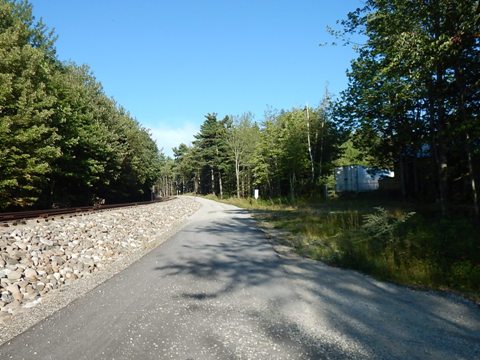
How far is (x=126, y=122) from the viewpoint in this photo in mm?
47125

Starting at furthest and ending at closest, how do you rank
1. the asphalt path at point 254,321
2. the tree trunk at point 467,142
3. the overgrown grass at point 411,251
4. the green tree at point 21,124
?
the green tree at point 21,124, the tree trunk at point 467,142, the overgrown grass at point 411,251, the asphalt path at point 254,321

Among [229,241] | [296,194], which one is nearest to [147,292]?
[229,241]

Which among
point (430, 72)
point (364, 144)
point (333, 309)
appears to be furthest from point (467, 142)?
point (364, 144)

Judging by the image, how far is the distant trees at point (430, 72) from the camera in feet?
33.4

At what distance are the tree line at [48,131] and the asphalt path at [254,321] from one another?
50.8 feet

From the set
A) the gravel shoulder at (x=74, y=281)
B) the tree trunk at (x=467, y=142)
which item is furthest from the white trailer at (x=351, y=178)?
the gravel shoulder at (x=74, y=281)

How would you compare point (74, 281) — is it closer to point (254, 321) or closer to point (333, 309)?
point (254, 321)

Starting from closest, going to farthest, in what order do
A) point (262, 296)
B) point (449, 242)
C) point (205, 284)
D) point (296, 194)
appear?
point (262, 296)
point (205, 284)
point (449, 242)
point (296, 194)

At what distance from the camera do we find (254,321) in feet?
17.6

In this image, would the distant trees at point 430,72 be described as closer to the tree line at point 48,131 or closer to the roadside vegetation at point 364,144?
the roadside vegetation at point 364,144

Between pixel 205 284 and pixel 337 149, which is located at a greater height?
pixel 337 149

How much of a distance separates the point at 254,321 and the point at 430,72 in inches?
421

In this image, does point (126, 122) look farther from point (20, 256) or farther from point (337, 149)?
point (20, 256)

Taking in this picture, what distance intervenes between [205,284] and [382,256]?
4.60 meters
